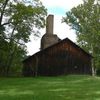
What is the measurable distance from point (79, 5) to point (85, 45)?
24.7 feet

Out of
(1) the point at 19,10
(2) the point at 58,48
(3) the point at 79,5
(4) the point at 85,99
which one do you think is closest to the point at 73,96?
(4) the point at 85,99

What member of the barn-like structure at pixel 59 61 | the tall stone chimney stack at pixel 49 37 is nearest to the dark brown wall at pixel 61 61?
the barn-like structure at pixel 59 61

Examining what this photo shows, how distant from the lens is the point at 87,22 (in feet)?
199

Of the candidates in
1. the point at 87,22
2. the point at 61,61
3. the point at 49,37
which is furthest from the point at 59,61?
the point at 87,22

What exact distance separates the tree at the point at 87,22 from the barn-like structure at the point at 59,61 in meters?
12.2

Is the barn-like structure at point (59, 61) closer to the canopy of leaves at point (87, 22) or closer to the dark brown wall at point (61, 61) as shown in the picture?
the dark brown wall at point (61, 61)

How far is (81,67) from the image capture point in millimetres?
47875

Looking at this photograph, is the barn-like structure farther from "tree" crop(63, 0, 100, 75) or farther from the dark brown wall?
"tree" crop(63, 0, 100, 75)

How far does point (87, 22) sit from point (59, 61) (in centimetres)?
1537

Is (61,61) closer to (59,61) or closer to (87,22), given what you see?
(59,61)

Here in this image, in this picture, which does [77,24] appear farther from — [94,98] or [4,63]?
[94,98]

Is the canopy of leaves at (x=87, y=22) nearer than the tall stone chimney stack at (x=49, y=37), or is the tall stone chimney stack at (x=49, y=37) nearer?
the tall stone chimney stack at (x=49, y=37)

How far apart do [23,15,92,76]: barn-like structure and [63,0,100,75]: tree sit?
Result: 1223 cm

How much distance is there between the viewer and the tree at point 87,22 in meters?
60.0
